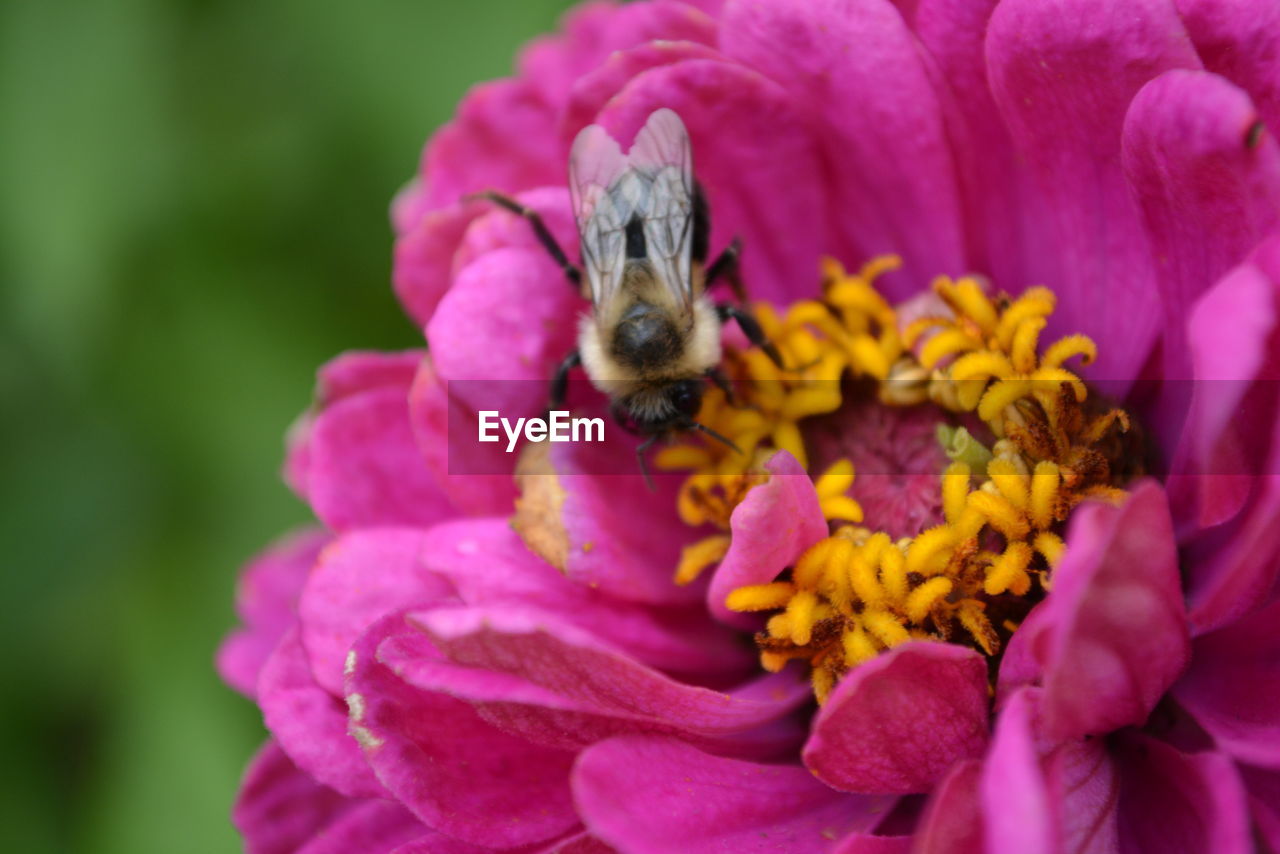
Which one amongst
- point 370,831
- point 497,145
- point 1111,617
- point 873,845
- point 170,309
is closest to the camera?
point 1111,617

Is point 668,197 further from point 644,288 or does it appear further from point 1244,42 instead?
point 1244,42

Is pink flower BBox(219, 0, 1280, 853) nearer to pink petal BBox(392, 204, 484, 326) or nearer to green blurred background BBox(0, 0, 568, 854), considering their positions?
pink petal BBox(392, 204, 484, 326)

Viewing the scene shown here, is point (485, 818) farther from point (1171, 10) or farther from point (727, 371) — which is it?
point (1171, 10)

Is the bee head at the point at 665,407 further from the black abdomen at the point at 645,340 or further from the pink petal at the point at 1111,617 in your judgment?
the pink petal at the point at 1111,617

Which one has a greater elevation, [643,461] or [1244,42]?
[1244,42]

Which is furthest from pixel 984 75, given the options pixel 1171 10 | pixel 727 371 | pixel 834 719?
pixel 834 719

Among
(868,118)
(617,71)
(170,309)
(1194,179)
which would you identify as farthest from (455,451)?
(170,309)
